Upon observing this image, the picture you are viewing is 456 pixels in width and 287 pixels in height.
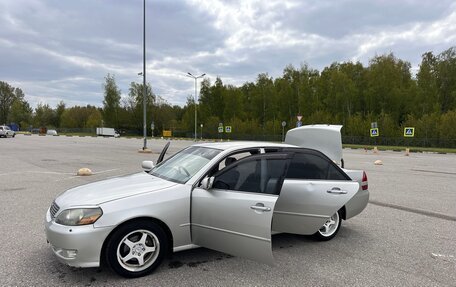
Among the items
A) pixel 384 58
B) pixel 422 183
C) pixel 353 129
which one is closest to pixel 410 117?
pixel 353 129

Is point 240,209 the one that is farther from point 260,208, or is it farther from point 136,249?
point 136,249

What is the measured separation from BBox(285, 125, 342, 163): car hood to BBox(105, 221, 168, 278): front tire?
359 cm

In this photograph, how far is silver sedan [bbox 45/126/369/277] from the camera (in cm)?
361

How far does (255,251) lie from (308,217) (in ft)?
3.93

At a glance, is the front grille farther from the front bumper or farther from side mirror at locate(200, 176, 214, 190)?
side mirror at locate(200, 176, 214, 190)

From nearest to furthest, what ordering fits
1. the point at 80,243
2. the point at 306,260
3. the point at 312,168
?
the point at 80,243 → the point at 306,260 → the point at 312,168

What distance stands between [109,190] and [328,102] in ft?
184

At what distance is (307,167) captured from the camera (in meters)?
4.90

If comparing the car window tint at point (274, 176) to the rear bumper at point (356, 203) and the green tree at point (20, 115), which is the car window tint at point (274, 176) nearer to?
the rear bumper at point (356, 203)

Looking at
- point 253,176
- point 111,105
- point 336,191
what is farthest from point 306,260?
point 111,105

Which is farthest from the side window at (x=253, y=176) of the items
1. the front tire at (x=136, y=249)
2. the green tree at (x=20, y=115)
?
the green tree at (x=20, y=115)

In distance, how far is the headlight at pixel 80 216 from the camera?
3576 millimetres

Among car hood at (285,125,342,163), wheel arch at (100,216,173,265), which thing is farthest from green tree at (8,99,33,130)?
wheel arch at (100,216,173,265)

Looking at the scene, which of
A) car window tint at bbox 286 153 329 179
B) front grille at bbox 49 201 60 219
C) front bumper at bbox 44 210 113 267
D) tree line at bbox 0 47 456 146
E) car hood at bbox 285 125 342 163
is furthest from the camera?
tree line at bbox 0 47 456 146
